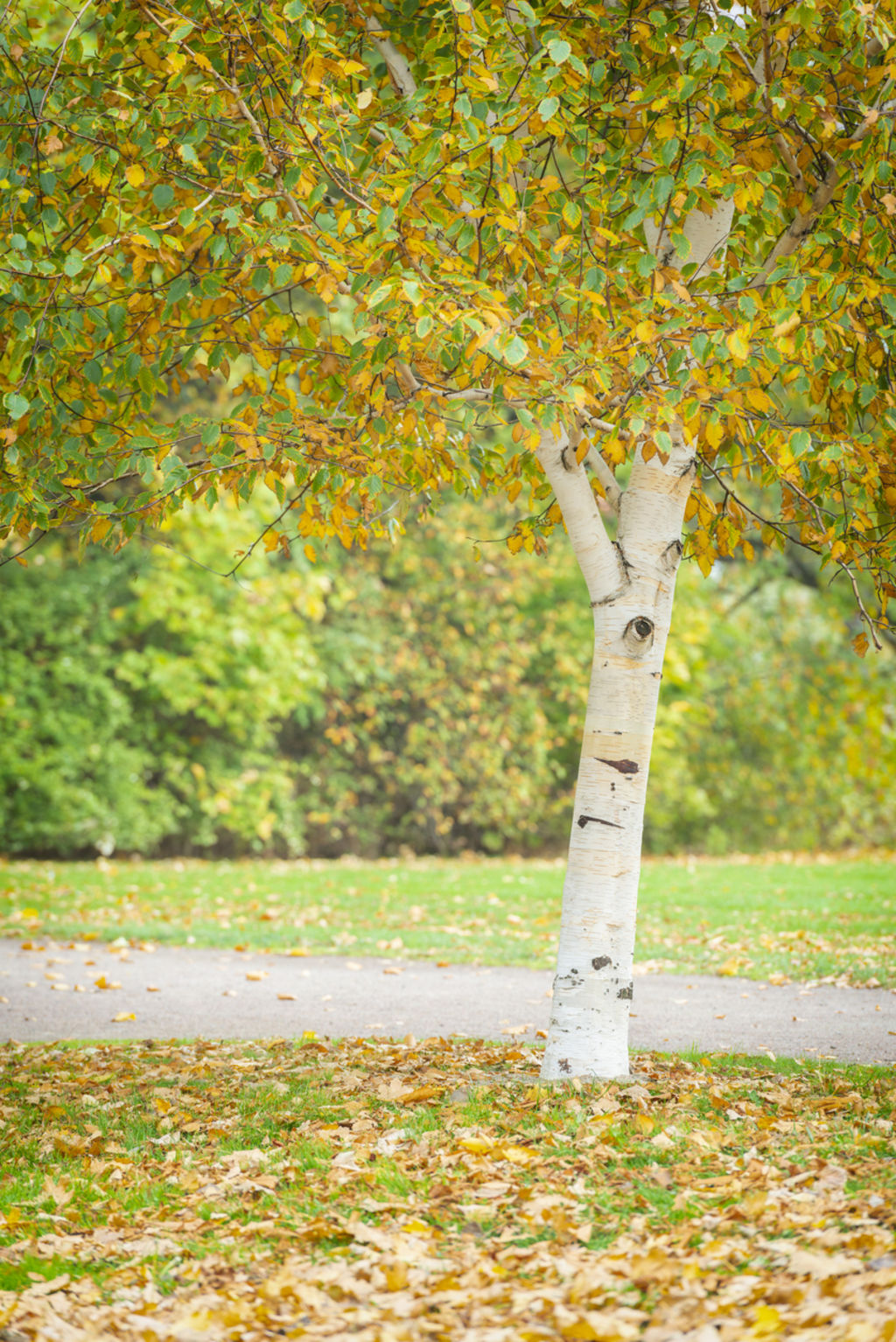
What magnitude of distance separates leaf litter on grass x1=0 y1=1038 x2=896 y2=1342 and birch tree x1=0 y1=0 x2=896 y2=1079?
2.23 ft

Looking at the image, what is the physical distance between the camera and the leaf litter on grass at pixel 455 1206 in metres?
2.88

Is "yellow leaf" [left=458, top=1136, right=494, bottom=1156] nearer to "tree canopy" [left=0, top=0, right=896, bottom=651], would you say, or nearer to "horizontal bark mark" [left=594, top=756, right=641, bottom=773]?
"horizontal bark mark" [left=594, top=756, right=641, bottom=773]

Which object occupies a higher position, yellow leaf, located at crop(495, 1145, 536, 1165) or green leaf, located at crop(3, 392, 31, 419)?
green leaf, located at crop(3, 392, 31, 419)

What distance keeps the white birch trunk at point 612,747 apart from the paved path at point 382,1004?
4.16ft

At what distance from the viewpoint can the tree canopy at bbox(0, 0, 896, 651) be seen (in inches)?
164

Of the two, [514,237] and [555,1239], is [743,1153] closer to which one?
[555,1239]

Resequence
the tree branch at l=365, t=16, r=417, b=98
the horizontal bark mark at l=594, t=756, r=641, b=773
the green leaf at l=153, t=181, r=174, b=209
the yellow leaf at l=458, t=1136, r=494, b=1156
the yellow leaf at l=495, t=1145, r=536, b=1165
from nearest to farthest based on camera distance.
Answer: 1. the yellow leaf at l=495, t=1145, r=536, b=1165
2. the yellow leaf at l=458, t=1136, r=494, b=1156
3. the green leaf at l=153, t=181, r=174, b=209
4. the horizontal bark mark at l=594, t=756, r=641, b=773
5. the tree branch at l=365, t=16, r=417, b=98

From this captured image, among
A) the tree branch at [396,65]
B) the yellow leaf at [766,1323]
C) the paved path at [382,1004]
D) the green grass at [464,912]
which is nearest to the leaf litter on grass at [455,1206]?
the yellow leaf at [766,1323]

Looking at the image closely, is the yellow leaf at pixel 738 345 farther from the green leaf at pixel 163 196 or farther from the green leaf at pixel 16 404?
the green leaf at pixel 16 404

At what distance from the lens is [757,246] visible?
21.0 feet

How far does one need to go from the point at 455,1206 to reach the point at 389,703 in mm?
14696

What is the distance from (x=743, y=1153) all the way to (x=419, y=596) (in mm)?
13621

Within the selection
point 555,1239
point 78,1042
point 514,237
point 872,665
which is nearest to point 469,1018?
point 78,1042

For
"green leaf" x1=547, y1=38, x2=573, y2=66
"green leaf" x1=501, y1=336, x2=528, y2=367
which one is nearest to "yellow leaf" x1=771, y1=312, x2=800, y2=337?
"green leaf" x1=501, y1=336, x2=528, y2=367
